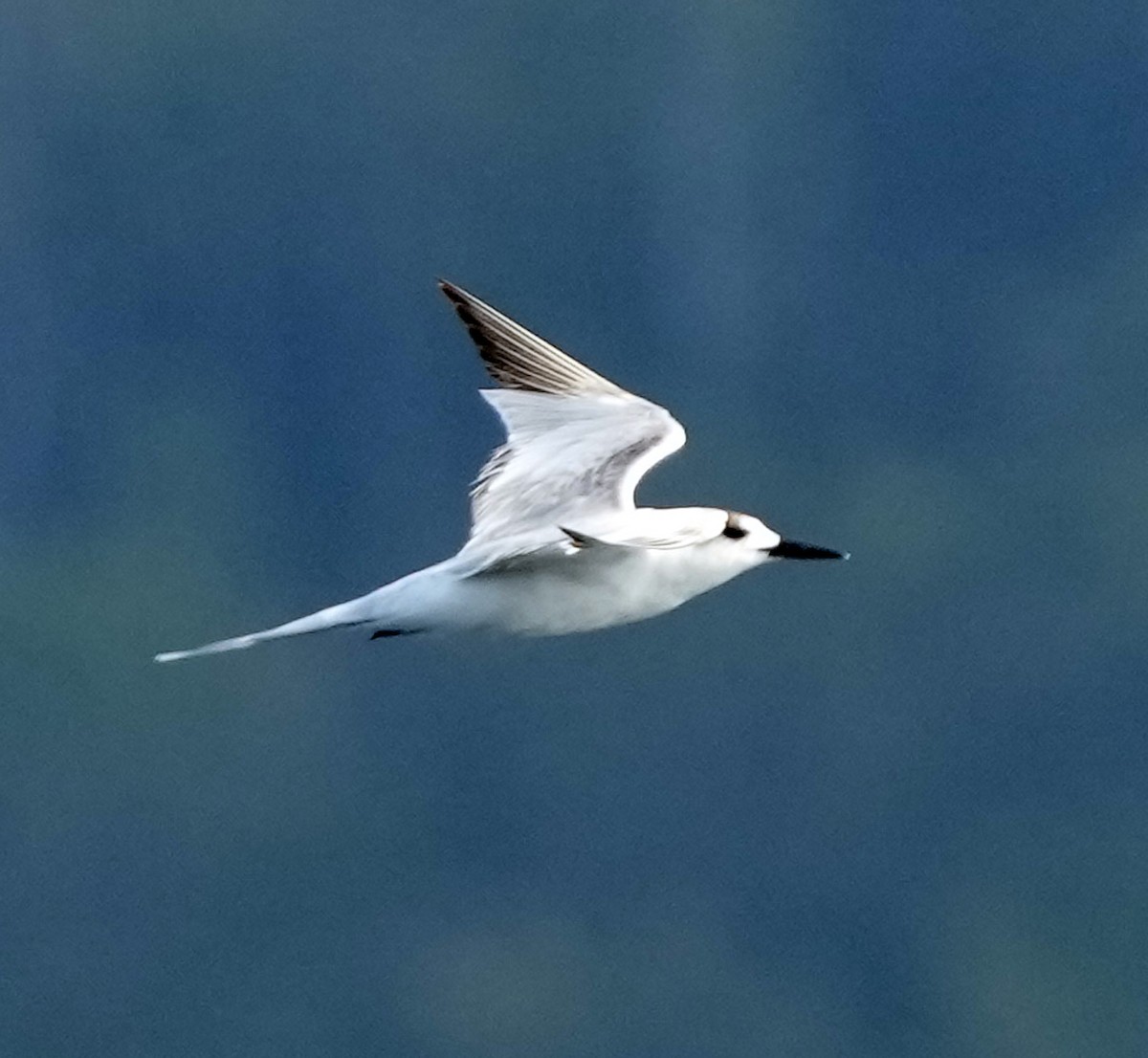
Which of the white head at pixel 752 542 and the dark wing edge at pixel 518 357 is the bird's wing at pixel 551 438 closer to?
the dark wing edge at pixel 518 357

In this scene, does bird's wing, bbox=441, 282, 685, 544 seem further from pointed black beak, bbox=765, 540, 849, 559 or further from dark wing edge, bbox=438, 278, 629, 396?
pointed black beak, bbox=765, 540, 849, 559

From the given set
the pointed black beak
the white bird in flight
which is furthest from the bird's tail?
the pointed black beak

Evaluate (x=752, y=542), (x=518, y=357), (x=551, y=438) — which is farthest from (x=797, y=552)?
(x=518, y=357)

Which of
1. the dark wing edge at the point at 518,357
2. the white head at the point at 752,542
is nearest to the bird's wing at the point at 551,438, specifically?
the dark wing edge at the point at 518,357

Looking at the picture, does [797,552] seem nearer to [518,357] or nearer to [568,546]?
[568,546]

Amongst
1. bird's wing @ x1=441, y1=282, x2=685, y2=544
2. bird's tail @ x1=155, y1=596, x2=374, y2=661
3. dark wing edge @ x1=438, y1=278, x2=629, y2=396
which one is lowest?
bird's tail @ x1=155, y1=596, x2=374, y2=661

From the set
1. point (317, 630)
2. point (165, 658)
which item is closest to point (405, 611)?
point (317, 630)
